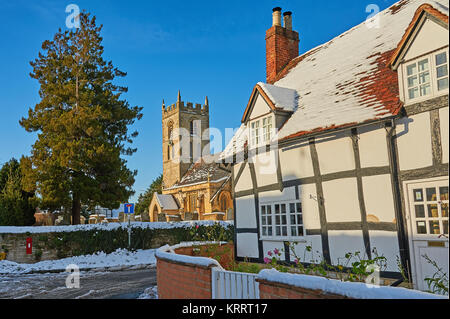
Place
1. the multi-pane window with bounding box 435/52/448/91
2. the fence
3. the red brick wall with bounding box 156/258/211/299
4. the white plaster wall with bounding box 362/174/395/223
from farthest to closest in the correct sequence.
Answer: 1. the white plaster wall with bounding box 362/174/395/223
2. the multi-pane window with bounding box 435/52/448/91
3. the red brick wall with bounding box 156/258/211/299
4. the fence

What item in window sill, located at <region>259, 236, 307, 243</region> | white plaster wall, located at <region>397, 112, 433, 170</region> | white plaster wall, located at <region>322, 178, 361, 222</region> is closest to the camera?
white plaster wall, located at <region>397, 112, 433, 170</region>

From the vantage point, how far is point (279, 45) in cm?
1652

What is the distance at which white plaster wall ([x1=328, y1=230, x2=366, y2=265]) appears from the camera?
948 cm

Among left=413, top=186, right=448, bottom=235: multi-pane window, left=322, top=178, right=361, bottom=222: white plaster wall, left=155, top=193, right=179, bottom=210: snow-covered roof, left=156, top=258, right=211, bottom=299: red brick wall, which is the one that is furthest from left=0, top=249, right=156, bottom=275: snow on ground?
left=155, top=193, right=179, bottom=210: snow-covered roof

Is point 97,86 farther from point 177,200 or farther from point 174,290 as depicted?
point 177,200

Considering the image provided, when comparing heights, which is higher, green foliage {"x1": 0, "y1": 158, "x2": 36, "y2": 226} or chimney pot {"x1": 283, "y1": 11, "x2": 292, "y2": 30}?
chimney pot {"x1": 283, "y1": 11, "x2": 292, "y2": 30}

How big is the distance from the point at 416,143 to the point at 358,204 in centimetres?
205

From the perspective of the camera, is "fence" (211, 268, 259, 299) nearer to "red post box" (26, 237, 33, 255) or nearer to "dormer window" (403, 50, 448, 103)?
"dormer window" (403, 50, 448, 103)

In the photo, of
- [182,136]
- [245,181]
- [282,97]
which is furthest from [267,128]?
[182,136]

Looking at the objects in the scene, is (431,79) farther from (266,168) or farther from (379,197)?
(266,168)

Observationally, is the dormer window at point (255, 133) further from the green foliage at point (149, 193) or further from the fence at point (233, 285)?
the green foliage at point (149, 193)

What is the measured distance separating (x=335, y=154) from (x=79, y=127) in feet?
59.5

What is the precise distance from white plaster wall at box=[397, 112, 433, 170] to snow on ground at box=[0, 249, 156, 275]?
14149 mm
